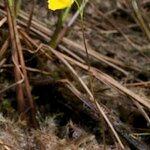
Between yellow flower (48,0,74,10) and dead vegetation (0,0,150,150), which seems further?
dead vegetation (0,0,150,150)

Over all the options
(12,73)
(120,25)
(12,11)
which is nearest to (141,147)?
(12,73)

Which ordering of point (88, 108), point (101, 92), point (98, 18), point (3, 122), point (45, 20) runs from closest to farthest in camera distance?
point (3, 122)
point (88, 108)
point (101, 92)
point (45, 20)
point (98, 18)

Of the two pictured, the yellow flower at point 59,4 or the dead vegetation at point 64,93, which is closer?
the yellow flower at point 59,4

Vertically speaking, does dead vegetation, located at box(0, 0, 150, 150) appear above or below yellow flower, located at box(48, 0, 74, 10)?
below

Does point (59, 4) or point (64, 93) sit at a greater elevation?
point (59, 4)

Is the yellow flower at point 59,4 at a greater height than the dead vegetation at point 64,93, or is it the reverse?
the yellow flower at point 59,4

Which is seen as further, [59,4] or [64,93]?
[64,93]

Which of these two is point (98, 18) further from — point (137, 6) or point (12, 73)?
point (12, 73)

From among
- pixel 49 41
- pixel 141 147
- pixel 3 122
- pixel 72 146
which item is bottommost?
pixel 141 147
